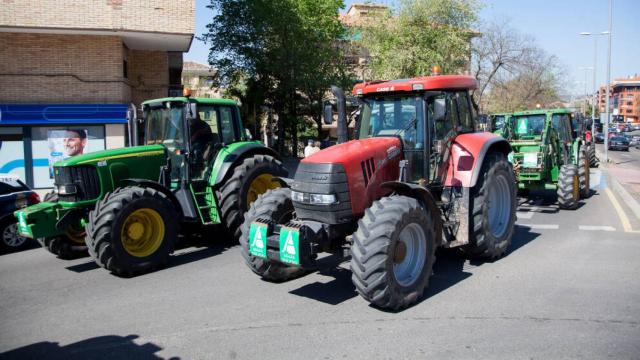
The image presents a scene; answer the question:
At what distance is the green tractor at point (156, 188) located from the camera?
7156 millimetres

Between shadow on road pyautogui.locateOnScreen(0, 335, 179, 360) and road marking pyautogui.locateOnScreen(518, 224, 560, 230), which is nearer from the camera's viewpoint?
shadow on road pyautogui.locateOnScreen(0, 335, 179, 360)

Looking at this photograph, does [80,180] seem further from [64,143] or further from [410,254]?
[64,143]

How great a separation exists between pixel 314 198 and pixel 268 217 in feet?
2.37

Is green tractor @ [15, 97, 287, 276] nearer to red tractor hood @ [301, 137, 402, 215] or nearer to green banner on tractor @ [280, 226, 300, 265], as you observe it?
red tractor hood @ [301, 137, 402, 215]

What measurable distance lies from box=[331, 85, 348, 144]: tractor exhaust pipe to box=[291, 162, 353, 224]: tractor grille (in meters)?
1.14

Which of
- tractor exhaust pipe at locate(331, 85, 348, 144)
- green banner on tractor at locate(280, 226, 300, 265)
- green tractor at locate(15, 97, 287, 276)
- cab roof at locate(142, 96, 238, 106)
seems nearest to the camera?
green banner on tractor at locate(280, 226, 300, 265)

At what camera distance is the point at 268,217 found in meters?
6.20

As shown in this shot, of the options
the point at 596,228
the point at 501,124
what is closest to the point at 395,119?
the point at 596,228

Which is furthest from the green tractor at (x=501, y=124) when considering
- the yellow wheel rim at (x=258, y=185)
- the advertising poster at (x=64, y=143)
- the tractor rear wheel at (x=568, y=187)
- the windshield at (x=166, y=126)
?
the advertising poster at (x=64, y=143)

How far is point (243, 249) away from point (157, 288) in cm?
136

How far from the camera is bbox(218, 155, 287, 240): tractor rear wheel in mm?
8539

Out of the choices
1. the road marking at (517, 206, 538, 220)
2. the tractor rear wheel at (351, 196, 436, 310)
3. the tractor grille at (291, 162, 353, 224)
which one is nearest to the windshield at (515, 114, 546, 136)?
the road marking at (517, 206, 538, 220)

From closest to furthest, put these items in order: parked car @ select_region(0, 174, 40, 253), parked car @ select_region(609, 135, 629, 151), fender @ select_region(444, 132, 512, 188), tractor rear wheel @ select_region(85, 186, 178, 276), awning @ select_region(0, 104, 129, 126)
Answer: tractor rear wheel @ select_region(85, 186, 178, 276)
fender @ select_region(444, 132, 512, 188)
parked car @ select_region(0, 174, 40, 253)
awning @ select_region(0, 104, 129, 126)
parked car @ select_region(609, 135, 629, 151)

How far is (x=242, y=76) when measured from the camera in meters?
25.7
